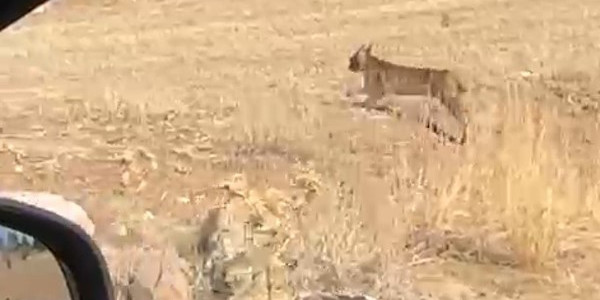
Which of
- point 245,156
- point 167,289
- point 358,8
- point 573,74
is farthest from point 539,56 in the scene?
point 167,289

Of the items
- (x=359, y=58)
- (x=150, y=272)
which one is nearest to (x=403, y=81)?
(x=359, y=58)

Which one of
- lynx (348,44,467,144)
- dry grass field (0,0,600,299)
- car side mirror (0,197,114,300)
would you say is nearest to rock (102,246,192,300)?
dry grass field (0,0,600,299)

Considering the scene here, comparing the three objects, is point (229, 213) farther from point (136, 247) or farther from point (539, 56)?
point (539, 56)

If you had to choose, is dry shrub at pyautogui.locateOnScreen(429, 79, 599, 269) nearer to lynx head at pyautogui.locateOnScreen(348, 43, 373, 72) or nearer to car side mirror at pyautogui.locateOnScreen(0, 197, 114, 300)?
lynx head at pyautogui.locateOnScreen(348, 43, 373, 72)

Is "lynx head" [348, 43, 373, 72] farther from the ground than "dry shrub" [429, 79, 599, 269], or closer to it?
farther from the ground

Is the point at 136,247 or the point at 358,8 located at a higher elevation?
the point at 358,8
